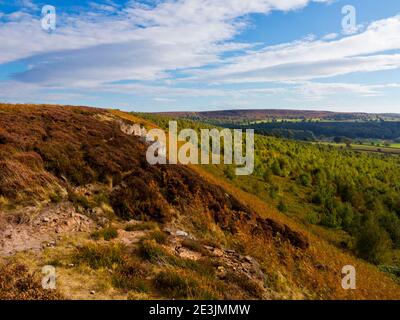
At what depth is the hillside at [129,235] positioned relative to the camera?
733 cm

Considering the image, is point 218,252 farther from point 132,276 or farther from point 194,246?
point 132,276

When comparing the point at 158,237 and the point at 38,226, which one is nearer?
the point at 38,226

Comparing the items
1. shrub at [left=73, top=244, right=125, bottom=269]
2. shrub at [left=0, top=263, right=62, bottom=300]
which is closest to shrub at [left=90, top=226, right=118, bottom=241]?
shrub at [left=73, top=244, right=125, bottom=269]

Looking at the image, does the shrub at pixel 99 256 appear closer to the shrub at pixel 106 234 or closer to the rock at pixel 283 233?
the shrub at pixel 106 234

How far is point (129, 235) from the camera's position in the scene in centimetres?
1004

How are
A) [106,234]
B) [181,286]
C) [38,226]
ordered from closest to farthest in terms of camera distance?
[181,286] → [38,226] → [106,234]

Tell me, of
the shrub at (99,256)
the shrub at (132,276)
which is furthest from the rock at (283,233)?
the shrub at (99,256)

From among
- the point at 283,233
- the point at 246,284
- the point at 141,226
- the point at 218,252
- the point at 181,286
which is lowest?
the point at 283,233

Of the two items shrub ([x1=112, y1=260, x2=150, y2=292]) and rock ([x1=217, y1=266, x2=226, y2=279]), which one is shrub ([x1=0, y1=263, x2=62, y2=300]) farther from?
rock ([x1=217, y1=266, x2=226, y2=279])

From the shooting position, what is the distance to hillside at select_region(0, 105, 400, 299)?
7328mm

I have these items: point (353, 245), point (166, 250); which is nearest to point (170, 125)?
point (353, 245)

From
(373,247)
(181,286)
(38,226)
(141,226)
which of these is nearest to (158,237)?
(141,226)
